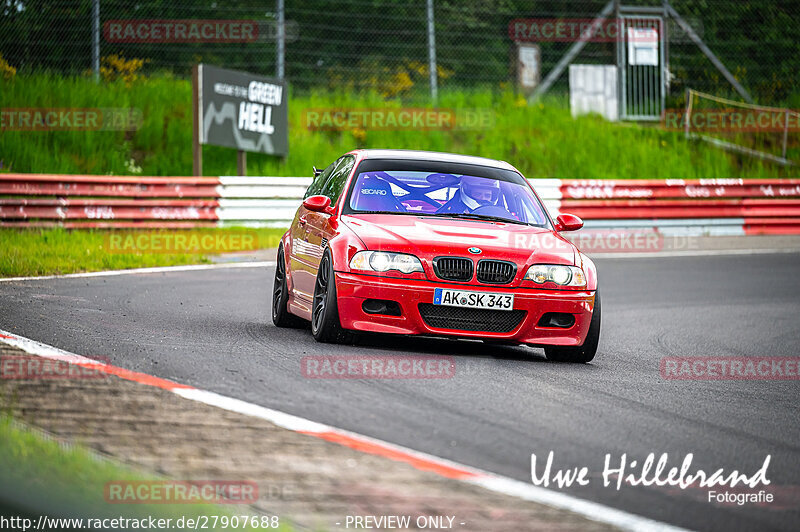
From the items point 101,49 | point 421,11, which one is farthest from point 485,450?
point 421,11

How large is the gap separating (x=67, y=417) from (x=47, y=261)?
930 cm

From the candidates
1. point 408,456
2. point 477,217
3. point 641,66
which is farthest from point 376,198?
point 641,66

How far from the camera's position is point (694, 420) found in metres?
6.77

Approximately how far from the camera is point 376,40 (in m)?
28.8

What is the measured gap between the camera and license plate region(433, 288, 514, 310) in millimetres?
8547

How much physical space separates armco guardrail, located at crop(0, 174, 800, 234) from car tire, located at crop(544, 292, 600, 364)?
11064mm

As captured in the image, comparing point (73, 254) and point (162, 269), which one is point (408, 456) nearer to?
point (162, 269)

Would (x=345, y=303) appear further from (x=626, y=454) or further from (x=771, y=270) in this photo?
(x=771, y=270)

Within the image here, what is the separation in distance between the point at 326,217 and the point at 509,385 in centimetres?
270

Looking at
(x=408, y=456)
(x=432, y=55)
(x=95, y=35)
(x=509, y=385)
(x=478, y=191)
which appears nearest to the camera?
(x=408, y=456)

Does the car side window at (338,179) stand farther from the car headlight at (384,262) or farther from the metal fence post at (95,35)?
the metal fence post at (95,35)

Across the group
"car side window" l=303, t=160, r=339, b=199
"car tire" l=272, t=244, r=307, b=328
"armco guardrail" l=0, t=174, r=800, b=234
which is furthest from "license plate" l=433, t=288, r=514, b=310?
"armco guardrail" l=0, t=174, r=800, b=234

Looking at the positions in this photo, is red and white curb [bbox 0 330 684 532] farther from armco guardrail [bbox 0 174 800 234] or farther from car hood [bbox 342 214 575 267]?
armco guardrail [bbox 0 174 800 234]

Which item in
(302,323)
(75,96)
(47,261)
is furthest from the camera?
(75,96)
